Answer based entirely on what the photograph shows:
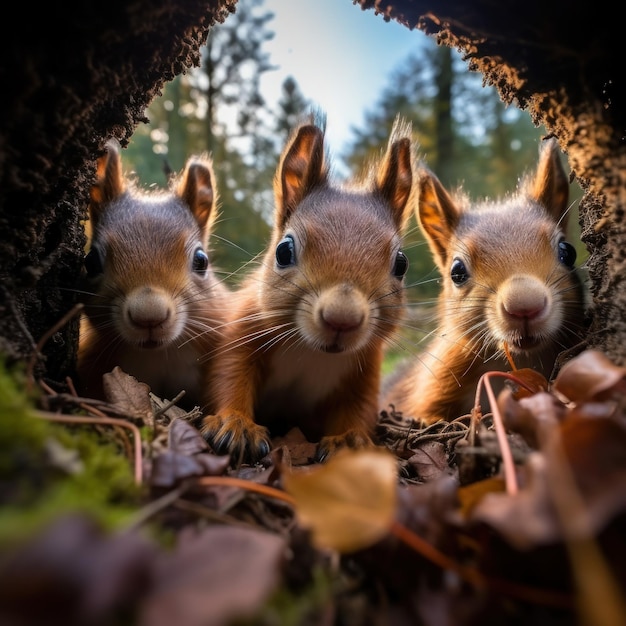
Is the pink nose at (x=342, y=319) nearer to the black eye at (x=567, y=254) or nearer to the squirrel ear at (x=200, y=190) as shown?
the black eye at (x=567, y=254)

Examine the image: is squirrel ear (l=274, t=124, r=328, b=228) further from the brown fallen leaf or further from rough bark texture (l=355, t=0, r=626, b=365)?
the brown fallen leaf

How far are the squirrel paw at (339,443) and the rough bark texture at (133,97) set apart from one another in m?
1.13

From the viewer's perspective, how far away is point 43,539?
0.72 meters

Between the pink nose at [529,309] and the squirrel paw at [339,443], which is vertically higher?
the pink nose at [529,309]

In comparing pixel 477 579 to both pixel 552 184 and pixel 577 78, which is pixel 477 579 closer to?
pixel 577 78

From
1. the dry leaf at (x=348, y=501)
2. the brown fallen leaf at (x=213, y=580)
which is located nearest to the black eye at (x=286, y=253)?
the dry leaf at (x=348, y=501)

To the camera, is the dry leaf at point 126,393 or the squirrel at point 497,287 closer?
the dry leaf at point 126,393

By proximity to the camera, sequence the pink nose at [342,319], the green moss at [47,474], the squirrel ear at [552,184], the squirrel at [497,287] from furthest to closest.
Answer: the squirrel ear at [552,184]
the squirrel at [497,287]
the pink nose at [342,319]
the green moss at [47,474]

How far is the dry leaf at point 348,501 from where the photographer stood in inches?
38.2

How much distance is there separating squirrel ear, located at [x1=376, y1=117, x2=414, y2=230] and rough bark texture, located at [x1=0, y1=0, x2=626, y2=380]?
2.40ft

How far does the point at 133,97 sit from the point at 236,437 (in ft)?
4.92

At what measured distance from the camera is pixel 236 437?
242cm

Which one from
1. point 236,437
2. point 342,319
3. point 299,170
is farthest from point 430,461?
point 299,170

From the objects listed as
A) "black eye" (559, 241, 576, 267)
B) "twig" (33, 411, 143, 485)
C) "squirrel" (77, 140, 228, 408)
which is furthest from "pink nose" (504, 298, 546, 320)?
"twig" (33, 411, 143, 485)
